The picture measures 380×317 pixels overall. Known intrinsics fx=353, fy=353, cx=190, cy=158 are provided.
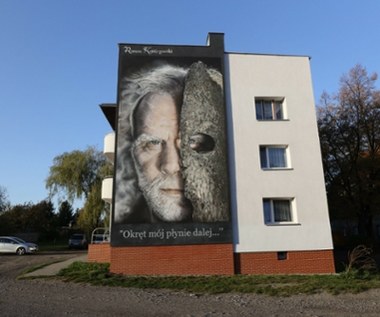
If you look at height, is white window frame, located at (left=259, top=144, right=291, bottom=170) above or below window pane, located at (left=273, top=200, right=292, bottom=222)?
above

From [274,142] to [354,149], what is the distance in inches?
637

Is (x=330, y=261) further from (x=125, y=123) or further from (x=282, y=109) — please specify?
(x=125, y=123)

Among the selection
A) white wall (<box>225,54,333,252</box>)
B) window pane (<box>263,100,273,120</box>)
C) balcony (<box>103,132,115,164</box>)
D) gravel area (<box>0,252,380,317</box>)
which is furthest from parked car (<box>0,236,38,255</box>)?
window pane (<box>263,100,273,120</box>)

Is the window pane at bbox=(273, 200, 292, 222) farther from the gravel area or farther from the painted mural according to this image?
the gravel area

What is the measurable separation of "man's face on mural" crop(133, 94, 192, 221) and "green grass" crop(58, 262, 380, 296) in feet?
9.95

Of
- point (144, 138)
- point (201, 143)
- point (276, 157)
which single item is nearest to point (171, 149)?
point (144, 138)

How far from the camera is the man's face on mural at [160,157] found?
52.7 ft

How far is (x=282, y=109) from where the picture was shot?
1858 cm

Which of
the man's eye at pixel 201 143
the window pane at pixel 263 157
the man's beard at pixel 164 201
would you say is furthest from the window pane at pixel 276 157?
the man's beard at pixel 164 201

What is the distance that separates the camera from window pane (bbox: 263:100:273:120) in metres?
18.5

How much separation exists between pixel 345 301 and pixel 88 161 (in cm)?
3119

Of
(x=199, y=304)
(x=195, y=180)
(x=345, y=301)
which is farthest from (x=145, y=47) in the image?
(x=345, y=301)
